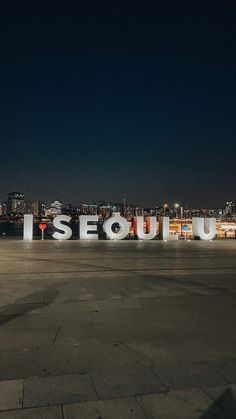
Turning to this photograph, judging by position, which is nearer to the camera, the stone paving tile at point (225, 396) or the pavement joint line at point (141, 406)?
the pavement joint line at point (141, 406)

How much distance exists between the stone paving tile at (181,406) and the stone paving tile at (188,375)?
0.67 ft

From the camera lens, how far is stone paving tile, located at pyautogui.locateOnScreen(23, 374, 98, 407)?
4.57 m

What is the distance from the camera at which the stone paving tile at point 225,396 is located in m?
4.45

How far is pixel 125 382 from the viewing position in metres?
5.07

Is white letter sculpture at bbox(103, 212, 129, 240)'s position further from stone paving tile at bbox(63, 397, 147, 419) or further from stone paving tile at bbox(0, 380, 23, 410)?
stone paving tile at bbox(63, 397, 147, 419)

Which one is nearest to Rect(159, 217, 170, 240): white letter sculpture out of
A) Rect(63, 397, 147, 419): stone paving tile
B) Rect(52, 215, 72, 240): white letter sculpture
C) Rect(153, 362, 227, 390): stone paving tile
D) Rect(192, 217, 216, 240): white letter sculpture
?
Rect(192, 217, 216, 240): white letter sculpture

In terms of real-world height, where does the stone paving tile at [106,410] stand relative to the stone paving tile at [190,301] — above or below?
below

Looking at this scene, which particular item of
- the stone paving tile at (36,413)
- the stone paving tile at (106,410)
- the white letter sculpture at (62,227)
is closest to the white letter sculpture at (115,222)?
the white letter sculpture at (62,227)

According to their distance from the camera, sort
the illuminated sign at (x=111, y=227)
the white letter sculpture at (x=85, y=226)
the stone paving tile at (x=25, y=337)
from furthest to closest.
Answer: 1. the white letter sculpture at (x=85, y=226)
2. the illuminated sign at (x=111, y=227)
3. the stone paving tile at (x=25, y=337)

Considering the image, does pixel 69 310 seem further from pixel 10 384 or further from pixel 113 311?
pixel 10 384

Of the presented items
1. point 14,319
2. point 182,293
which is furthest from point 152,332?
point 182,293

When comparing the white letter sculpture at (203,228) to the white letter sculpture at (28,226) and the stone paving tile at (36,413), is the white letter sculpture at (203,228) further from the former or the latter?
the stone paving tile at (36,413)

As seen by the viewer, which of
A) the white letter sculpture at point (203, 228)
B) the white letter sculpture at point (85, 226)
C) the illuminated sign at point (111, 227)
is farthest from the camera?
the white letter sculpture at point (203, 228)

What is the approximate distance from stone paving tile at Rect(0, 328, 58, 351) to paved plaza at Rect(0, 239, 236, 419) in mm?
19
